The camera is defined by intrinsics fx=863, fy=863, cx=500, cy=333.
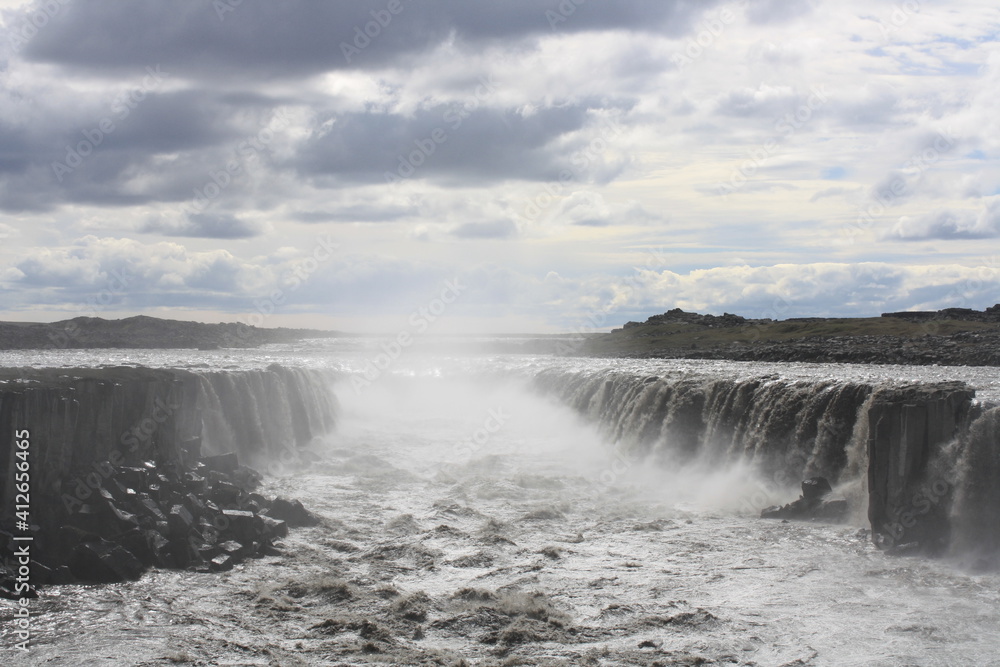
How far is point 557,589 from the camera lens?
18750 millimetres

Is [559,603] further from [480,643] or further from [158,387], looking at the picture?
[158,387]

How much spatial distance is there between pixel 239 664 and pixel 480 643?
427 centimetres

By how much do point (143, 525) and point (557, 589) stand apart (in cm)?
1011

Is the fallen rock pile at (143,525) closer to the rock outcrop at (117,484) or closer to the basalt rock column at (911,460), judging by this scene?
the rock outcrop at (117,484)

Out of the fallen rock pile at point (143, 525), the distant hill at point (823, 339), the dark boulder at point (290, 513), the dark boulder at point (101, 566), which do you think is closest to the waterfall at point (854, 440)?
the dark boulder at point (290, 513)

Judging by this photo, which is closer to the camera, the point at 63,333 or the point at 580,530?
the point at 580,530

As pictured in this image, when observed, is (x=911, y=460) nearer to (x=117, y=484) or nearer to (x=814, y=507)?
(x=814, y=507)

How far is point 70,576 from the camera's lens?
18.5 m

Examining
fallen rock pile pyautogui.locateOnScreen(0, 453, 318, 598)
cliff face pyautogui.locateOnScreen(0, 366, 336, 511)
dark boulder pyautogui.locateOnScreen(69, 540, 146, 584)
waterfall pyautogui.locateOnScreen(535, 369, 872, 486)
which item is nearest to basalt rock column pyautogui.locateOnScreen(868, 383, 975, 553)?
waterfall pyautogui.locateOnScreen(535, 369, 872, 486)

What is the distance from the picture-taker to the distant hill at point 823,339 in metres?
53.4

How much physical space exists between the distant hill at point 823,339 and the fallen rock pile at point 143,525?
40.3 metres

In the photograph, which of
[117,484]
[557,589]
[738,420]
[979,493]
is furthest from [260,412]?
[979,493]

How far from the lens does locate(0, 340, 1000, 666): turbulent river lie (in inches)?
609

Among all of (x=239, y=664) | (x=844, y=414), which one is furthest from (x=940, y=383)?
(x=239, y=664)
